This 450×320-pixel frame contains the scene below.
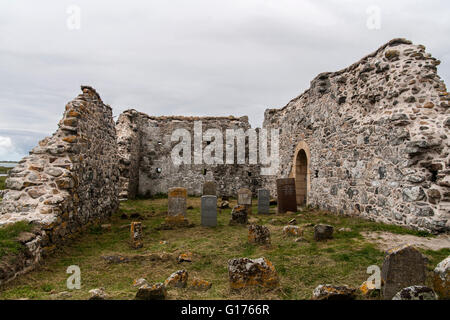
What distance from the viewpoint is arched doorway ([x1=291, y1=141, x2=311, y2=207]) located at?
43.9 feet

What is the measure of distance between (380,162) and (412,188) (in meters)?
1.34

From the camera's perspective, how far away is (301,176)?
1373 centimetres

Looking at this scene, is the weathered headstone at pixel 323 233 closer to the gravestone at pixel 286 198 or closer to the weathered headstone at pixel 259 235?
the weathered headstone at pixel 259 235

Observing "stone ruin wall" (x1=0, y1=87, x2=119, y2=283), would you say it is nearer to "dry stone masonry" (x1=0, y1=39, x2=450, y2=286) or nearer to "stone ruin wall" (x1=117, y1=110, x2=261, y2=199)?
"dry stone masonry" (x1=0, y1=39, x2=450, y2=286)

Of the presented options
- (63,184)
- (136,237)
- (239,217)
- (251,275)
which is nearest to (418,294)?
(251,275)

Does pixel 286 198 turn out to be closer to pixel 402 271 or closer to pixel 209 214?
pixel 209 214

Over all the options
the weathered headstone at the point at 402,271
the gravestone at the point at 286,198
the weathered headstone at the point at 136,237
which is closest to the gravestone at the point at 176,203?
the weathered headstone at the point at 136,237

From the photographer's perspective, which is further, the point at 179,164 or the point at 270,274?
the point at 179,164

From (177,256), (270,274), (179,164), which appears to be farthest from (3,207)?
(179,164)

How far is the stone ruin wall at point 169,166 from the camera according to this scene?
17.6m

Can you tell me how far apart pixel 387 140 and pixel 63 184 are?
8.26 m

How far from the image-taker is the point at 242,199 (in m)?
11.5
